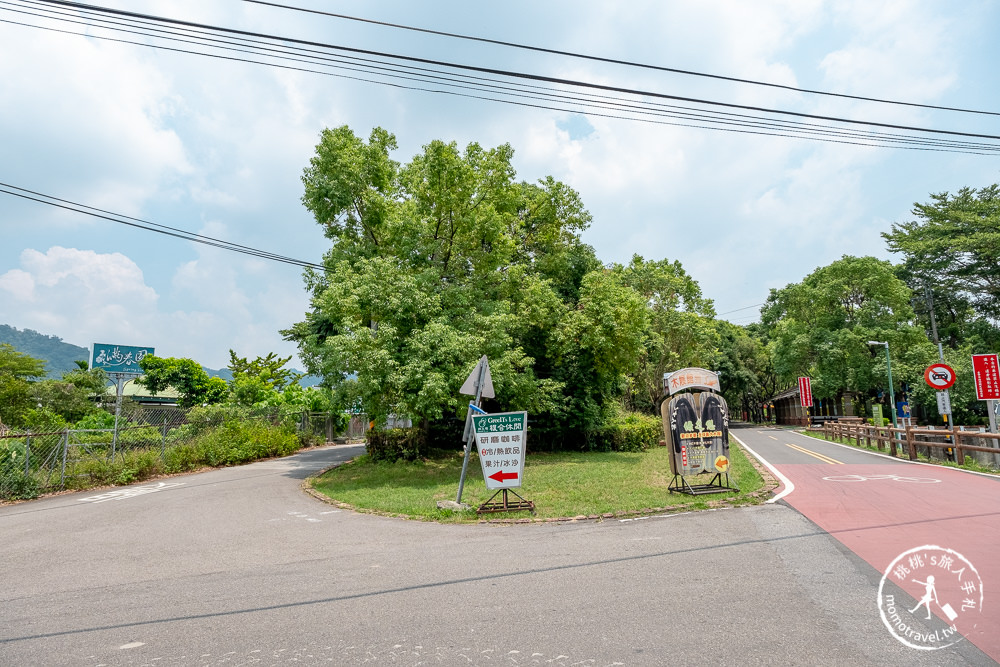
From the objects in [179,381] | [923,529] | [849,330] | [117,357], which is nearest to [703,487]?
[923,529]

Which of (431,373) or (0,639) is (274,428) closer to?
(431,373)

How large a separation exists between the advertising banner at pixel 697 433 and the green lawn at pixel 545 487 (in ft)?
2.12

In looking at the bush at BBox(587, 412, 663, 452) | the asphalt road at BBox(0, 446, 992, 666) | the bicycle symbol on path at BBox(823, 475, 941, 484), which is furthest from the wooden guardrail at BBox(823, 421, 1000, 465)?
the asphalt road at BBox(0, 446, 992, 666)

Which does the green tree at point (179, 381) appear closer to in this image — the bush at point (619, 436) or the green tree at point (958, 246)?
the bush at point (619, 436)

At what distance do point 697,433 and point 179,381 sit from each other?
5613 centimetres

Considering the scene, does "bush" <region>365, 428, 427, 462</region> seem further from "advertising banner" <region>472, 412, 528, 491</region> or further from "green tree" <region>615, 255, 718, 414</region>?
"green tree" <region>615, 255, 718, 414</region>

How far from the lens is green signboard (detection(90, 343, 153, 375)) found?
201ft

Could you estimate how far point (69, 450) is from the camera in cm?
1432

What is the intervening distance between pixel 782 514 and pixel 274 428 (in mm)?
20547

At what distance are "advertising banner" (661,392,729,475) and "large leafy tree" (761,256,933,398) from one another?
37.7 m

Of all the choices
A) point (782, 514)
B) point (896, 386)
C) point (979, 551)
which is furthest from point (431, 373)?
point (896, 386)

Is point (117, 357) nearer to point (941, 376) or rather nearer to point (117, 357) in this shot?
point (117, 357)

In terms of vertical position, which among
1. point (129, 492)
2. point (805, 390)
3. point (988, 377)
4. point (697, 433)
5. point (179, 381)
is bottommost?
point (129, 492)

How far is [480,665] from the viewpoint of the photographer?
3.70m
